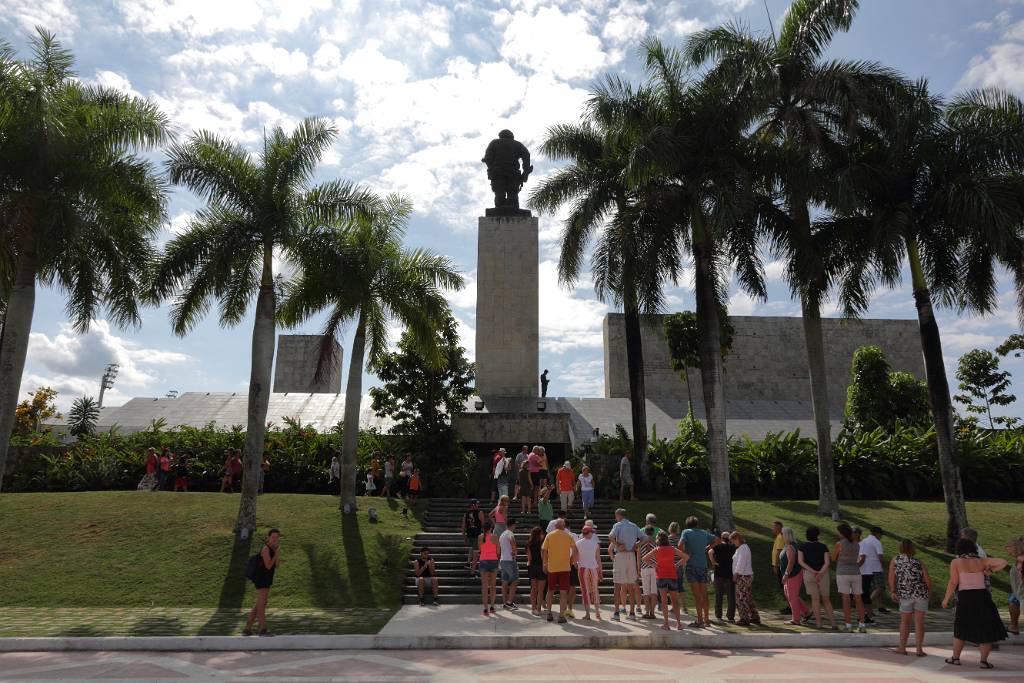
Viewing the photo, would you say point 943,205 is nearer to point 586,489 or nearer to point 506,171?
point 586,489

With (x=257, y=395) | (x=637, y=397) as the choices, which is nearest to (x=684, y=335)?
(x=637, y=397)

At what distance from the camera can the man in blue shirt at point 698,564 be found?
9820mm

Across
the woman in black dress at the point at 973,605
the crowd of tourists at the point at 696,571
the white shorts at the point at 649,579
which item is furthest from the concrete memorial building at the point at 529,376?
the woman in black dress at the point at 973,605

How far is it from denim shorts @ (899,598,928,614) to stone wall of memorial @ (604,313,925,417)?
3653 centimetres

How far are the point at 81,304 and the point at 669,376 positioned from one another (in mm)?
36144

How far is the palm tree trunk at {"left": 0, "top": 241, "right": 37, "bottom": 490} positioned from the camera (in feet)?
45.1

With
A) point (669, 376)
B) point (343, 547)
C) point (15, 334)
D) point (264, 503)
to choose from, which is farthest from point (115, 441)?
point (669, 376)

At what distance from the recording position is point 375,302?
18.3 meters

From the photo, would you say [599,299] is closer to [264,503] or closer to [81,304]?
[264,503]

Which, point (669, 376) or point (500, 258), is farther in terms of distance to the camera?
point (669, 376)

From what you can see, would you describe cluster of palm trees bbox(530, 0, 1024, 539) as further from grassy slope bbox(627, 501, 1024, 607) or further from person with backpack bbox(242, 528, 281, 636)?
person with backpack bbox(242, 528, 281, 636)

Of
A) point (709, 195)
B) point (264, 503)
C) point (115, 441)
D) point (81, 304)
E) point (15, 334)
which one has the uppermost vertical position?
point (709, 195)

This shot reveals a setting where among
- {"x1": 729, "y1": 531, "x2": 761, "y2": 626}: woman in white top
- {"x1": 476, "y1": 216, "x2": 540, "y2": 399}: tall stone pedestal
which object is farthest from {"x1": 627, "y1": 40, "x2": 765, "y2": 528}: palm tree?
{"x1": 476, "y1": 216, "x2": 540, "y2": 399}: tall stone pedestal

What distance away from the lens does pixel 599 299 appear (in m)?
18.4
